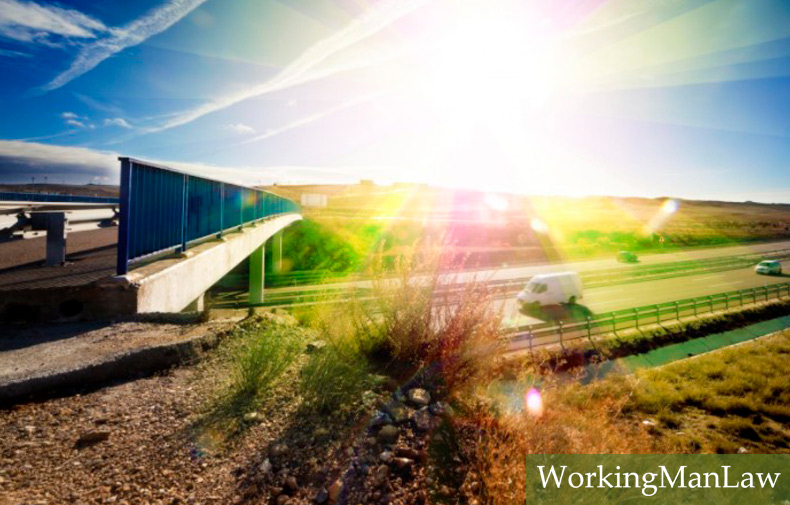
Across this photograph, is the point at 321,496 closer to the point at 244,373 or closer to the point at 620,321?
the point at 244,373

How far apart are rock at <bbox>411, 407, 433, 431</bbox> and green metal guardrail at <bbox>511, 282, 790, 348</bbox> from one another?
7.07m

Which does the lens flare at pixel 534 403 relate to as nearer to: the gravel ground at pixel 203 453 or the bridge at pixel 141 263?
the gravel ground at pixel 203 453

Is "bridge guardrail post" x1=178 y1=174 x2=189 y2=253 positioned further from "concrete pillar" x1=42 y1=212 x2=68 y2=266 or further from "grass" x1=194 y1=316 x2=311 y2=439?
"grass" x1=194 y1=316 x2=311 y2=439

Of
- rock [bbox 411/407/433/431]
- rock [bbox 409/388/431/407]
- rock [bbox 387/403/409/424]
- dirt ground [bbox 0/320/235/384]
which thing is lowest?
rock [bbox 411/407/433/431]

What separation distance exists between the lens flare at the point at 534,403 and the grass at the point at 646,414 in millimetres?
63

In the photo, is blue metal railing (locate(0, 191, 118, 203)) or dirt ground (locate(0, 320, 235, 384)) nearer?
dirt ground (locate(0, 320, 235, 384))

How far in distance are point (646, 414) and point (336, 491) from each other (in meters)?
9.64

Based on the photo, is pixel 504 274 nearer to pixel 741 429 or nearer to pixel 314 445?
pixel 741 429

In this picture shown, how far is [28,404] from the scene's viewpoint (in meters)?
2.98

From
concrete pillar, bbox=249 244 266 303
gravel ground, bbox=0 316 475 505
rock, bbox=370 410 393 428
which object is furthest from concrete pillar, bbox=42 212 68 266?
concrete pillar, bbox=249 244 266 303

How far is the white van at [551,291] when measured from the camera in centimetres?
1809

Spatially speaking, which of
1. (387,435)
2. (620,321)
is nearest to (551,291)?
(620,321)

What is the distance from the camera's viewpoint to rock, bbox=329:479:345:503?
8.48 feet

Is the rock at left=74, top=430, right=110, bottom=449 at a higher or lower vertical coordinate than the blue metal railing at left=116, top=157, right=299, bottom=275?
lower
